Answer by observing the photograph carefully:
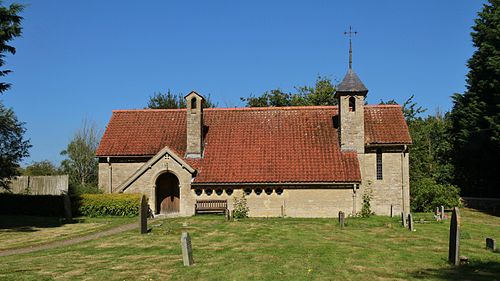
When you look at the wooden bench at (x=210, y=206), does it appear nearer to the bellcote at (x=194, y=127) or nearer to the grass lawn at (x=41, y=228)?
the bellcote at (x=194, y=127)

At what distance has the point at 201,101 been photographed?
32031 millimetres

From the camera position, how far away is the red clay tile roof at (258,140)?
29.9 meters

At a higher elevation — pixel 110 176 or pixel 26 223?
pixel 110 176

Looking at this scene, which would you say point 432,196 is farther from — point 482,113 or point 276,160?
point 482,113

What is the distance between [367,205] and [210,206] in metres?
9.88

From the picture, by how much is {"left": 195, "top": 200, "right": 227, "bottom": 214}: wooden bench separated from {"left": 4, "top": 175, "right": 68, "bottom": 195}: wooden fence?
51.8 feet

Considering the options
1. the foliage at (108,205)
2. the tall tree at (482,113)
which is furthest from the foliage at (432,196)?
the foliage at (108,205)

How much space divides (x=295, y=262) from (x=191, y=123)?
19.1 m

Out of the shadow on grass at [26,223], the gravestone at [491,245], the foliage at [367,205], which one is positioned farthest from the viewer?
Answer: the foliage at [367,205]

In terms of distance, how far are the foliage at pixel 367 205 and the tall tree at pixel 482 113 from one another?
13728 mm

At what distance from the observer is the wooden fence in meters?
40.2

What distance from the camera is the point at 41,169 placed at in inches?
2131

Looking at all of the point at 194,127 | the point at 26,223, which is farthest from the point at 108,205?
the point at 194,127

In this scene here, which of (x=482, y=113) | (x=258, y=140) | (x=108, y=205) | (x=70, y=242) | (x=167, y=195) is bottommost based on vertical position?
(x=70, y=242)
